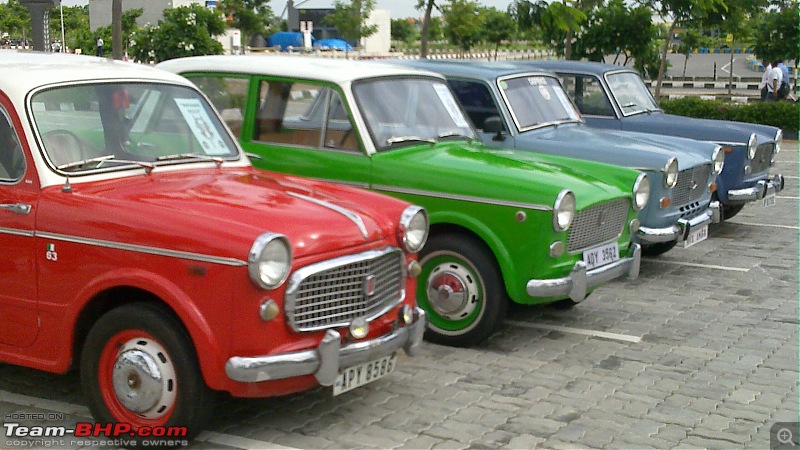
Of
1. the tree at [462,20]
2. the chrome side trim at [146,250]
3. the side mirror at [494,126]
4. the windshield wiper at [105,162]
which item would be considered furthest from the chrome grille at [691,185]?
the tree at [462,20]

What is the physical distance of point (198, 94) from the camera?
6.62m

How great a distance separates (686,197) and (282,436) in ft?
18.7

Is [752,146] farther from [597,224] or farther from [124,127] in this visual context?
[124,127]

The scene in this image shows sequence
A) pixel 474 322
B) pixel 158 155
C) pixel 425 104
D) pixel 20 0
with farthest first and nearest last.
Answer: pixel 20 0
pixel 425 104
pixel 474 322
pixel 158 155

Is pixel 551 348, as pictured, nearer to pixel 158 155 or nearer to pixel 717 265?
pixel 158 155

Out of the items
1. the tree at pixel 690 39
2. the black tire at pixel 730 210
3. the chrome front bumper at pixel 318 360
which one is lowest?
the black tire at pixel 730 210

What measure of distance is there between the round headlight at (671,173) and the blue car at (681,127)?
247 centimetres

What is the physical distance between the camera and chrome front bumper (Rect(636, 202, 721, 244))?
9172 millimetres

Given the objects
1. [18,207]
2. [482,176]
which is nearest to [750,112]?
[482,176]

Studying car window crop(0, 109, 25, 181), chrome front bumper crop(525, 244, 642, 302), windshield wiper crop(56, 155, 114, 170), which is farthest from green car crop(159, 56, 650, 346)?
car window crop(0, 109, 25, 181)

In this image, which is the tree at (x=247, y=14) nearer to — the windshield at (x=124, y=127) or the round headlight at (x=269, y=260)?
the windshield at (x=124, y=127)

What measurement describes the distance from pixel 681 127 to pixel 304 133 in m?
5.73

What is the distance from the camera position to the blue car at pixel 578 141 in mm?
9281

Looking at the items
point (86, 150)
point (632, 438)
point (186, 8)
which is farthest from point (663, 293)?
point (186, 8)
